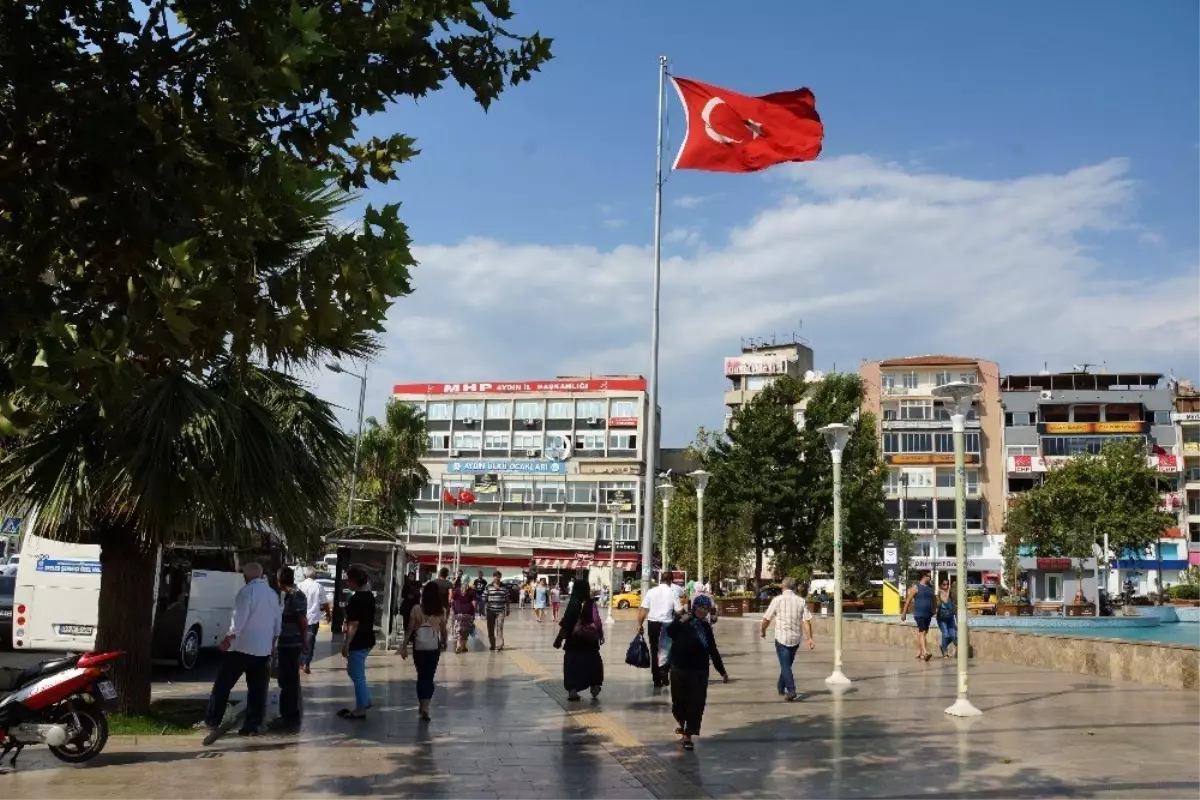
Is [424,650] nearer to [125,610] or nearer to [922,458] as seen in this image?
[125,610]

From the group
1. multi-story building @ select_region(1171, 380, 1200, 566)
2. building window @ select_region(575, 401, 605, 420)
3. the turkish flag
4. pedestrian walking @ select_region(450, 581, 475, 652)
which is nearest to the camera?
the turkish flag

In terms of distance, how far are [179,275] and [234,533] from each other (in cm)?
627

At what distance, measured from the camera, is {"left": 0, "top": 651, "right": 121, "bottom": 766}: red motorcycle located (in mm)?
8992

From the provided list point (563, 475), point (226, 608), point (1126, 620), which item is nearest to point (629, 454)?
point (563, 475)

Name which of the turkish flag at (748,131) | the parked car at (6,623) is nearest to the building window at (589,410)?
the parked car at (6,623)

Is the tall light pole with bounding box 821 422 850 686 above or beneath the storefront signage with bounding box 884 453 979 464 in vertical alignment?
beneath

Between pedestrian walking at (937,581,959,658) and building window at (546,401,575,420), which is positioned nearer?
pedestrian walking at (937,581,959,658)

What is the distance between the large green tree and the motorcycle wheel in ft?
170

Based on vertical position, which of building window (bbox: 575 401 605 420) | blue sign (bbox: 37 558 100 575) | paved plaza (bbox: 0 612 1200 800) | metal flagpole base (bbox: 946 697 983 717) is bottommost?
paved plaza (bbox: 0 612 1200 800)

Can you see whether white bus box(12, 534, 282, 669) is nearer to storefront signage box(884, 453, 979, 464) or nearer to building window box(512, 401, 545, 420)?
storefront signage box(884, 453, 979, 464)

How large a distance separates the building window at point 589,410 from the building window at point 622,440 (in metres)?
1.98

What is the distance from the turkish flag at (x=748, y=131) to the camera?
59.8 feet

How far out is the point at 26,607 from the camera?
1641cm

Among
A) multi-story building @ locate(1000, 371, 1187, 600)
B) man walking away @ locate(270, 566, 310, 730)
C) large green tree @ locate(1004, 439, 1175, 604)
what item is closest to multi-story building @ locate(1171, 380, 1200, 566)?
multi-story building @ locate(1000, 371, 1187, 600)
